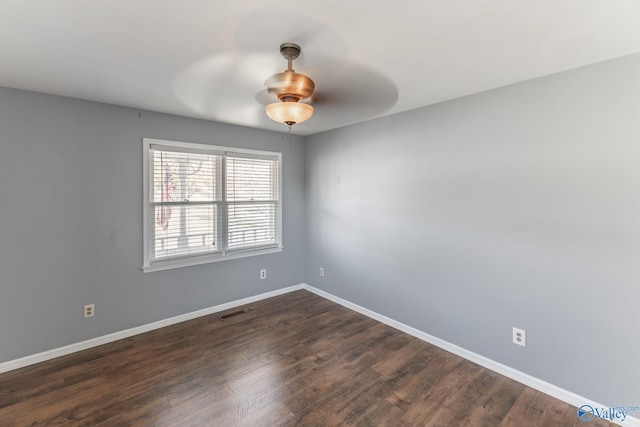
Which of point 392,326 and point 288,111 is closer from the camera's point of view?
point 288,111

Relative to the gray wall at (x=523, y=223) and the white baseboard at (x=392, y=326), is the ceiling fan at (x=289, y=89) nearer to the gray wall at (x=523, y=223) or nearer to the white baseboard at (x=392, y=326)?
the gray wall at (x=523, y=223)

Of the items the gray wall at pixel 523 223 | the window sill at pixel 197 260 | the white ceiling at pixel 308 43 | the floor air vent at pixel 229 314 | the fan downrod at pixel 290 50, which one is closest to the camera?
the white ceiling at pixel 308 43

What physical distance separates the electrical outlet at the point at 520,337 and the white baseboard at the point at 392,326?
0.24 m

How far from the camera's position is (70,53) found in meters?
1.88

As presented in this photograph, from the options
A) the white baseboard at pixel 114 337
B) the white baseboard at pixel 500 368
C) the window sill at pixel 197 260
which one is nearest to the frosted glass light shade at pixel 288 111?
the window sill at pixel 197 260

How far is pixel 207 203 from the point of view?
3.54 meters

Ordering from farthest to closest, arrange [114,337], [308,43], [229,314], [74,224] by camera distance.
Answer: [229,314] < [114,337] < [74,224] < [308,43]

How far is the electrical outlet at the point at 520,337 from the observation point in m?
2.33

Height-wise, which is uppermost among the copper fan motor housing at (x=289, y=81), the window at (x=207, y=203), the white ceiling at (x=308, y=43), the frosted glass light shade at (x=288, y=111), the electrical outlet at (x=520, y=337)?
the white ceiling at (x=308, y=43)

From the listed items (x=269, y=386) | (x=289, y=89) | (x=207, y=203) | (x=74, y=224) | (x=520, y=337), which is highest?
(x=289, y=89)

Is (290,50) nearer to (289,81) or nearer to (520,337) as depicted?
(289,81)

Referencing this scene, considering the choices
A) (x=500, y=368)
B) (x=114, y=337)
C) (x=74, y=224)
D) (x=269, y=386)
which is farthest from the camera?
(x=114, y=337)

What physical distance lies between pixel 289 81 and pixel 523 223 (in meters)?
2.15

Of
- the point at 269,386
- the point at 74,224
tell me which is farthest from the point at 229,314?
the point at 74,224
